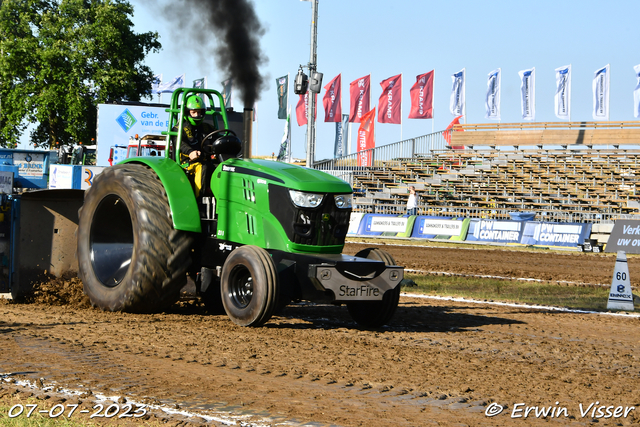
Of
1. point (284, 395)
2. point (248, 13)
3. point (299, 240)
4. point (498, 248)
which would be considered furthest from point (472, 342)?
point (498, 248)

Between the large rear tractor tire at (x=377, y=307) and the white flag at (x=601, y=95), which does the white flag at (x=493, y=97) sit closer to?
the white flag at (x=601, y=95)

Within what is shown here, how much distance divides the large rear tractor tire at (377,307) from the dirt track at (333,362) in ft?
0.49

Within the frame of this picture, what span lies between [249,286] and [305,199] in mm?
1057

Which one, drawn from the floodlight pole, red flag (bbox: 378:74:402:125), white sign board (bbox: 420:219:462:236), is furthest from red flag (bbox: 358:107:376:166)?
the floodlight pole

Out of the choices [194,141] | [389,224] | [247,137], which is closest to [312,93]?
[389,224]

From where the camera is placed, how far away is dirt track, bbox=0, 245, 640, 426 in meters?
4.70

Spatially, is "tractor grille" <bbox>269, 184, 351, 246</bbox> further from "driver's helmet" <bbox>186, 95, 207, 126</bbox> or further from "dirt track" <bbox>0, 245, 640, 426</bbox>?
"driver's helmet" <bbox>186, 95, 207, 126</bbox>

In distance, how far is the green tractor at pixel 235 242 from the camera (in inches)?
289

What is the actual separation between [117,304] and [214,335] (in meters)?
1.56

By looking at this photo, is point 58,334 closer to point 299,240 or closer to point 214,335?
point 214,335

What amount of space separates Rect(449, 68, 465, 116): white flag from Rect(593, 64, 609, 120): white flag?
25.2ft

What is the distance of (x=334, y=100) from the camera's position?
1866 inches

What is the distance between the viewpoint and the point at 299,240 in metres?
7.47

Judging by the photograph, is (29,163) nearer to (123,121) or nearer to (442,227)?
(123,121)
